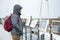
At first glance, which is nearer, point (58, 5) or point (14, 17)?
point (14, 17)

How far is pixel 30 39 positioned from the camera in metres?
4.08

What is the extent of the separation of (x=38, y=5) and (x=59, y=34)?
65.9 inches

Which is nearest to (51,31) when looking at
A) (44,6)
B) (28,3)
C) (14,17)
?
(14,17)

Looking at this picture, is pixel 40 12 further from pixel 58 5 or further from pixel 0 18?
pixel 0 18

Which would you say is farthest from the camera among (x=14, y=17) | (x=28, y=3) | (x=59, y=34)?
(x=28, y=3)

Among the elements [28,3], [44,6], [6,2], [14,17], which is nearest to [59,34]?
[14,17]

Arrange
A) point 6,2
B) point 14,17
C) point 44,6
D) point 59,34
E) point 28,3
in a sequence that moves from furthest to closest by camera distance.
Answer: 1. point 6,2
2. point 28,3
3. point 44,6
4. point 14,17
5. point 59,34

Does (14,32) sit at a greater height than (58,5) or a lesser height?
lesser

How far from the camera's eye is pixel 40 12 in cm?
410

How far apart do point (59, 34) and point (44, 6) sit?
4.68 ft

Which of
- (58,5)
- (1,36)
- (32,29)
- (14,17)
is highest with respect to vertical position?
(58,5)

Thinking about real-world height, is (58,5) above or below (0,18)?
above

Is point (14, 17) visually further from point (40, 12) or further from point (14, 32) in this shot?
point (40, 12)

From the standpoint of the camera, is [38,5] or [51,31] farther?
[38,5]
